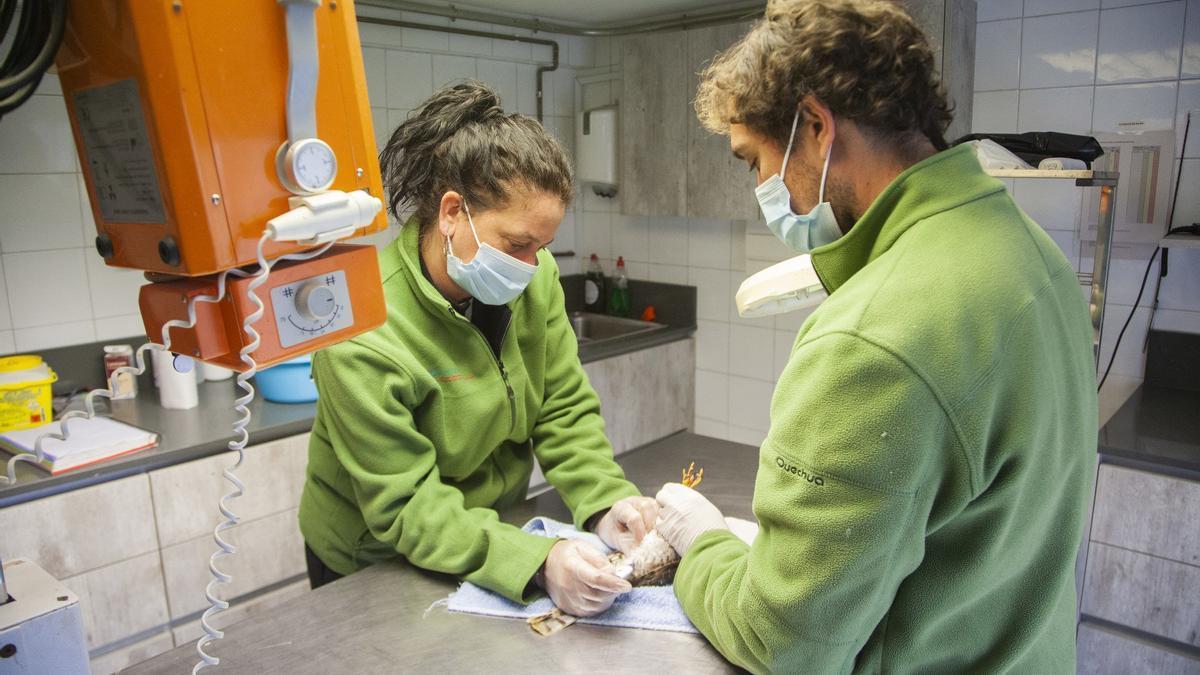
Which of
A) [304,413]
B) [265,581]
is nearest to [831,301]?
[304,413]

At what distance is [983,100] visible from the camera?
251 centimetres

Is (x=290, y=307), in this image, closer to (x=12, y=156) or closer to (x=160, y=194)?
(x=160, y=194)

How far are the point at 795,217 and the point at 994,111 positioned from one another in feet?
6.32

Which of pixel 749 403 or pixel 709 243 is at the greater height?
pixel 709 243

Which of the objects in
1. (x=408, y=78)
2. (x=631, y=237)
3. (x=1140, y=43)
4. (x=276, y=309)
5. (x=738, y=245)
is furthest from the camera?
(x=631, y=237)

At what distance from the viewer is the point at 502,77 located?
321cm

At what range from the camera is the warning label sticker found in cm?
57

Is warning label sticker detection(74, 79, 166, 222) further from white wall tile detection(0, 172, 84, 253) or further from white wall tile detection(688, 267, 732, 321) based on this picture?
white wall tile detection(688, 267, 732, 321)

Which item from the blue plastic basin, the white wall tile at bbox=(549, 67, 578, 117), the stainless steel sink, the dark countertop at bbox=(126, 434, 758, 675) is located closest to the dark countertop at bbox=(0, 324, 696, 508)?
the blue plastic basin

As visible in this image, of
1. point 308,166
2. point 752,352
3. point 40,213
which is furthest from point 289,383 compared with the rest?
point 308,166

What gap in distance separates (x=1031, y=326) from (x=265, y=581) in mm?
2126

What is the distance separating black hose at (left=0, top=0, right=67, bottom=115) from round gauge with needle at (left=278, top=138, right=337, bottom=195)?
0.16 meters

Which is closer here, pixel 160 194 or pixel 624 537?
pixel 160 194

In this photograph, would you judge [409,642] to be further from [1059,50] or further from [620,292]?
[620,292]
